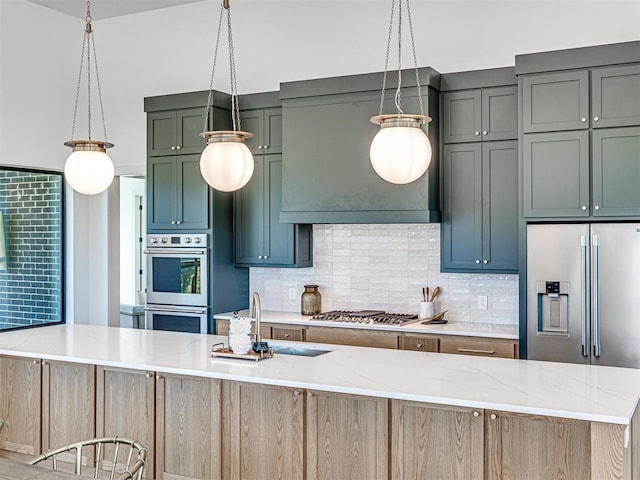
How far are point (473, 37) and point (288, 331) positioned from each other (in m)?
2.67

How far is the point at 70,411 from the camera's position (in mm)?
3980

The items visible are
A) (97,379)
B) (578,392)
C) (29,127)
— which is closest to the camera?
(578,392)

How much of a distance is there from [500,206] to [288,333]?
1.87 m

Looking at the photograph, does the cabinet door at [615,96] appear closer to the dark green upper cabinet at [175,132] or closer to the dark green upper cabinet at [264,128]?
the dark green upper cabinet at [264,128]

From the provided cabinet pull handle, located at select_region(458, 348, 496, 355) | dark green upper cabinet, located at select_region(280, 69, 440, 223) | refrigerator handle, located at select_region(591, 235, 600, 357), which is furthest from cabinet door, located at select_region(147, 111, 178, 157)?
refrigerator handle, located at select_region(591, 235, 600, 357)

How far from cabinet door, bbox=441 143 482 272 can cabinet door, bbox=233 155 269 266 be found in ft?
5.13

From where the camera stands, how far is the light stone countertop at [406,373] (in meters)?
2.71

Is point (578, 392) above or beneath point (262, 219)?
beneath

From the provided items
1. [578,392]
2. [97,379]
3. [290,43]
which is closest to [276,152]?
[290,43]

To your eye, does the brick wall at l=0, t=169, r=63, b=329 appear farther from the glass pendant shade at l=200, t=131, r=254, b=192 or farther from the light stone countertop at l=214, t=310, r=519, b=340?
the glass pendant shade at l=200, t=131, r=254, b=192

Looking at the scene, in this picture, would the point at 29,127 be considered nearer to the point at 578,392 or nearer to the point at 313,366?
the point at 313,366

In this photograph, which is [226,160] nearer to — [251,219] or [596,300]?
[251,219]

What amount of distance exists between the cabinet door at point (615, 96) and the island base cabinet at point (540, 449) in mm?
2208

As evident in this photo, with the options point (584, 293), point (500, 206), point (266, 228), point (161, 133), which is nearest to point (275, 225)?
point (266, 228)
